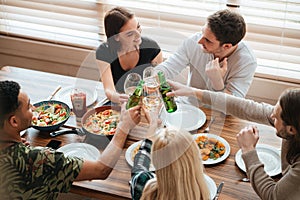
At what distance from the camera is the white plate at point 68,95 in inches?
86.2

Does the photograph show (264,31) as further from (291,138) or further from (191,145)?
(191,145)

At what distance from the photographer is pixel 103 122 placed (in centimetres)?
200

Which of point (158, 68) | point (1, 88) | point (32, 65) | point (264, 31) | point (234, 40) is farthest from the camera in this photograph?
point (32, 65)

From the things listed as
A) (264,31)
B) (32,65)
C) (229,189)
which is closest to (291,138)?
(229,189)

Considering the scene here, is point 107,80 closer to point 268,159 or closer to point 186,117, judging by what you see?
point 186,117

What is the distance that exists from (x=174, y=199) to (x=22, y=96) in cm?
68

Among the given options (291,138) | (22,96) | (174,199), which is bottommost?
(174,199)

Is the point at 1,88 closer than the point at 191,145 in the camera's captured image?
No

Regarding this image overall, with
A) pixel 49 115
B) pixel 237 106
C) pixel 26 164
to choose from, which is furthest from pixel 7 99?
pixel 237 106

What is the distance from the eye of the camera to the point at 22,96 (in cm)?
171

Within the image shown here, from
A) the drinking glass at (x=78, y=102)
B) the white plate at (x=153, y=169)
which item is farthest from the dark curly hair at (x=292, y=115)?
the drinking glass at (x=78, y=102)

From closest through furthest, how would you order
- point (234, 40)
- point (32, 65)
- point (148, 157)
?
point (148, 157) < point (234, 40) < point (32, 65)

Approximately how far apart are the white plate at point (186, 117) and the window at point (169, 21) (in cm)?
33

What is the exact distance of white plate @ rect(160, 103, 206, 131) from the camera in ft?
6.02
